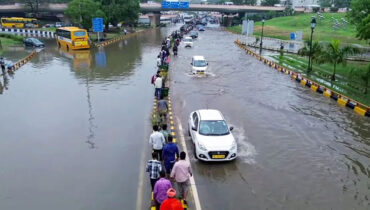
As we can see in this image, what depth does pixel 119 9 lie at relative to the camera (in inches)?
2424

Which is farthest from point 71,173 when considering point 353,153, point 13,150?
point 353,153

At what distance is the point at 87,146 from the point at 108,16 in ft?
170

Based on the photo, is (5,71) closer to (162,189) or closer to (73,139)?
(73,139)

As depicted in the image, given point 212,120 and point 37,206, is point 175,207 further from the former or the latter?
point 212,120

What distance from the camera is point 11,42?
47.0 m

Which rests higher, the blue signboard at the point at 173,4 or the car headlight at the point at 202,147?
the blue signboard at the point at 173,4

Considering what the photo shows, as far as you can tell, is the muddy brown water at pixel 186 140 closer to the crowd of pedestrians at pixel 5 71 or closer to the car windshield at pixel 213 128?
the crowd of pedestrians at pixel 5 71

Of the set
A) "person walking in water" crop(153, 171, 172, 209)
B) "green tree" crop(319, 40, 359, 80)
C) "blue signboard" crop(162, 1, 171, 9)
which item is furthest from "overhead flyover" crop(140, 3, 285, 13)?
"person walking in water" crop(153, 171, 172, 209)

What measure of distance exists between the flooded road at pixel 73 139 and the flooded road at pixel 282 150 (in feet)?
7.34

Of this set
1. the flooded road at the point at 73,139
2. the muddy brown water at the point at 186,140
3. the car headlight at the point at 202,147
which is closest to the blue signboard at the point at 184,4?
the flooded road at the point at 73,139

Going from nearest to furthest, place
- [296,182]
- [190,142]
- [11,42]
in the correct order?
1. [296,182]
2. [190,142]
3. [11,42]

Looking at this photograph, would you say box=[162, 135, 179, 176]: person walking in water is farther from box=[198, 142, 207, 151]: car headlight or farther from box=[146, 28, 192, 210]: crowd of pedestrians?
box=[198, 142, 207, 151]: car headlight

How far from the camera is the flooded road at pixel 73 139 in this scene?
9.58m

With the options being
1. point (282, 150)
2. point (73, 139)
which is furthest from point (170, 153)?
point (73, 139)
